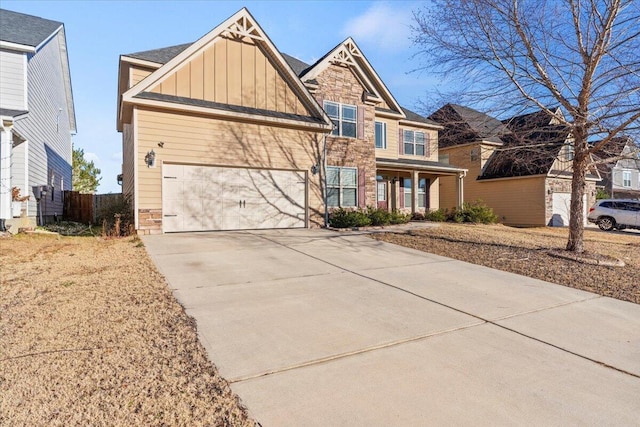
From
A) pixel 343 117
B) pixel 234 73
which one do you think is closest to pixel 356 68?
pixel 343 117

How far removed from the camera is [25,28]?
13.5 m

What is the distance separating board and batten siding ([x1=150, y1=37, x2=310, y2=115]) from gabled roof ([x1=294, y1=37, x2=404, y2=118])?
1906mm

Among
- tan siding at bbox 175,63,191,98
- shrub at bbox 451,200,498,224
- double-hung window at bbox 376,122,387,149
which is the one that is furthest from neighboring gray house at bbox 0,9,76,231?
shrub at bbox 451,200,498,224

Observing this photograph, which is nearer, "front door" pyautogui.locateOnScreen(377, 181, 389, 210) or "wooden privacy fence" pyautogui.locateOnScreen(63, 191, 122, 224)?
"wooden privacy fence" pyautogui.locateOnScreen(63, 191, 122, 224)

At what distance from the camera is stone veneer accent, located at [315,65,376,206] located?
14203mm

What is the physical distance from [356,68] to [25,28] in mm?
13064

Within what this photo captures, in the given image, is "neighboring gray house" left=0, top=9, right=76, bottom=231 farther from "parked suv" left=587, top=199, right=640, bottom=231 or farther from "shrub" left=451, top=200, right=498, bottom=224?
"parked suv" left=587, top=199, right=640, bottom=231

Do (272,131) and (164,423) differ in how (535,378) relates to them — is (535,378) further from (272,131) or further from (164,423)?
(272,131)

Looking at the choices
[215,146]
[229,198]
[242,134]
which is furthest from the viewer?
[242,134]

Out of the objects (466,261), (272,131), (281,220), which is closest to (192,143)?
(272,131)

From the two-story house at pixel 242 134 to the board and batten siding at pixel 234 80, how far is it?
0.11 feet

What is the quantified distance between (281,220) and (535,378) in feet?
32.5

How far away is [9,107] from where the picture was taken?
457 inches

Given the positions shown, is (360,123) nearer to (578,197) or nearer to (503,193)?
(578,197)
